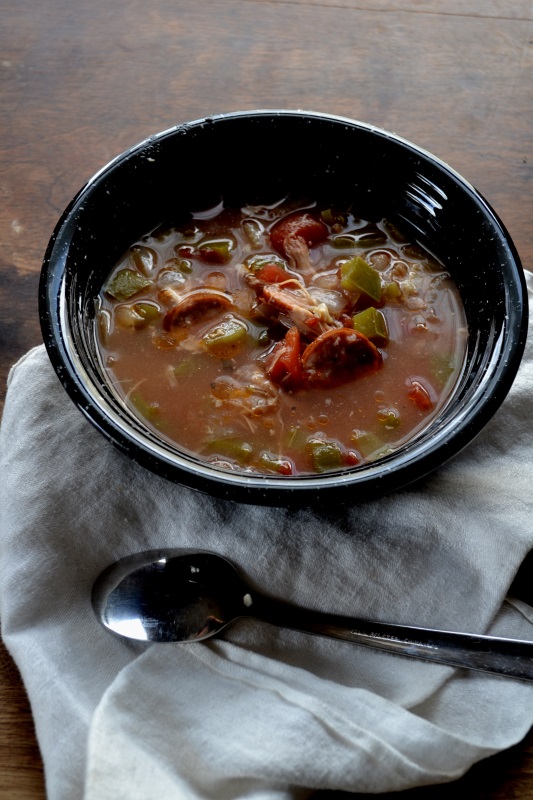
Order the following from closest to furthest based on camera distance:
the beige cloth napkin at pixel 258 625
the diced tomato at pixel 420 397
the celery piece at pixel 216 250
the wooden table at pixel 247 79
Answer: the beige cloth napkin at pixel 258 625
the diced tomato at pixel 420 397
the celery piece at pixel 216 250
the wooden table at pixel 247 79

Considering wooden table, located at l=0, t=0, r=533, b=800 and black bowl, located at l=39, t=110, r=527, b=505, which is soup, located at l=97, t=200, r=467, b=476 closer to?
black bowl, located at l=39, t=110, r=527, b=505

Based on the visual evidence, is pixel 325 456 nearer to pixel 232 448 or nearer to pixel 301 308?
pixel 232 448

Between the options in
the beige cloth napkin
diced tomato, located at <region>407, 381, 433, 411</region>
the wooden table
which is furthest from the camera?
the wooden table

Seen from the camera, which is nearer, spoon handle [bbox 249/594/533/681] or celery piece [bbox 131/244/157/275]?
spoon handle [bbox 249/594/533/681]

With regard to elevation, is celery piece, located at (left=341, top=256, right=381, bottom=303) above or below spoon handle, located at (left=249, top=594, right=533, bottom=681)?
above

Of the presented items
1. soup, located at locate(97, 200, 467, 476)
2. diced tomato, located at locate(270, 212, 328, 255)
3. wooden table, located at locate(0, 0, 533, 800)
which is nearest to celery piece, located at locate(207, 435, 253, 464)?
soup, located at locate(97, 200, 467, 476)

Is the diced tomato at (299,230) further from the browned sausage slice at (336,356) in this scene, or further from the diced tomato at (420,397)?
the diced tomato at (420,397)

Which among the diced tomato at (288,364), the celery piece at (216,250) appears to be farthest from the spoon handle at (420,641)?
the celery piece at (216,250)
